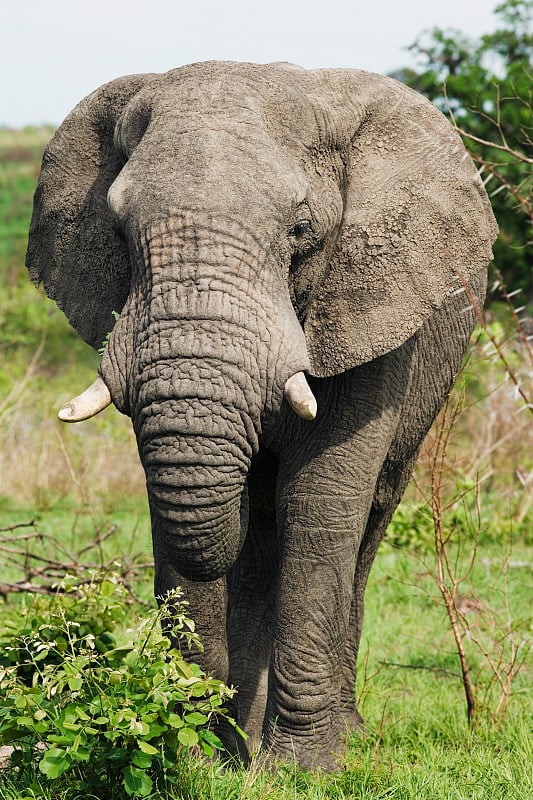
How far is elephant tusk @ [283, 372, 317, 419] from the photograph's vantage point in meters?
3.51

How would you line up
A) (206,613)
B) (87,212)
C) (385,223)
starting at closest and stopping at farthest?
A: (385,223), (206,613), (87,212)

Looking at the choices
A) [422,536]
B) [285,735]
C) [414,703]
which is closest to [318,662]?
[285,735]

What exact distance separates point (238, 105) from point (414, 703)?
2.93 m

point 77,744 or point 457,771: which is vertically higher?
point 77,744

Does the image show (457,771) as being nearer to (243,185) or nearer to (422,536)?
(243,185)

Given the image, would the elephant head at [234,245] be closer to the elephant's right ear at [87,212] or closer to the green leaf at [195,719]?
the elephant's right ear at [87,212]

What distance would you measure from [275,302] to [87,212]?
Answer: 50.7 inches

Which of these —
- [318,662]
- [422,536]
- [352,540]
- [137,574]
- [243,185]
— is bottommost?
[422,536]

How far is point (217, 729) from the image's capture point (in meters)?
4.61

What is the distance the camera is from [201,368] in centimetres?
337

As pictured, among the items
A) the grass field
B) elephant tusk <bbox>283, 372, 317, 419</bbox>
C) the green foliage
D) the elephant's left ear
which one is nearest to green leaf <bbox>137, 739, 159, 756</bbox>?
the grass field

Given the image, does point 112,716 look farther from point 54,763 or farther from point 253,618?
point 253,618

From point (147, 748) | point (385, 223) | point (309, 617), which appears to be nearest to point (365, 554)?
point (309, 617)

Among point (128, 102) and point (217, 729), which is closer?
point (128, 102)
